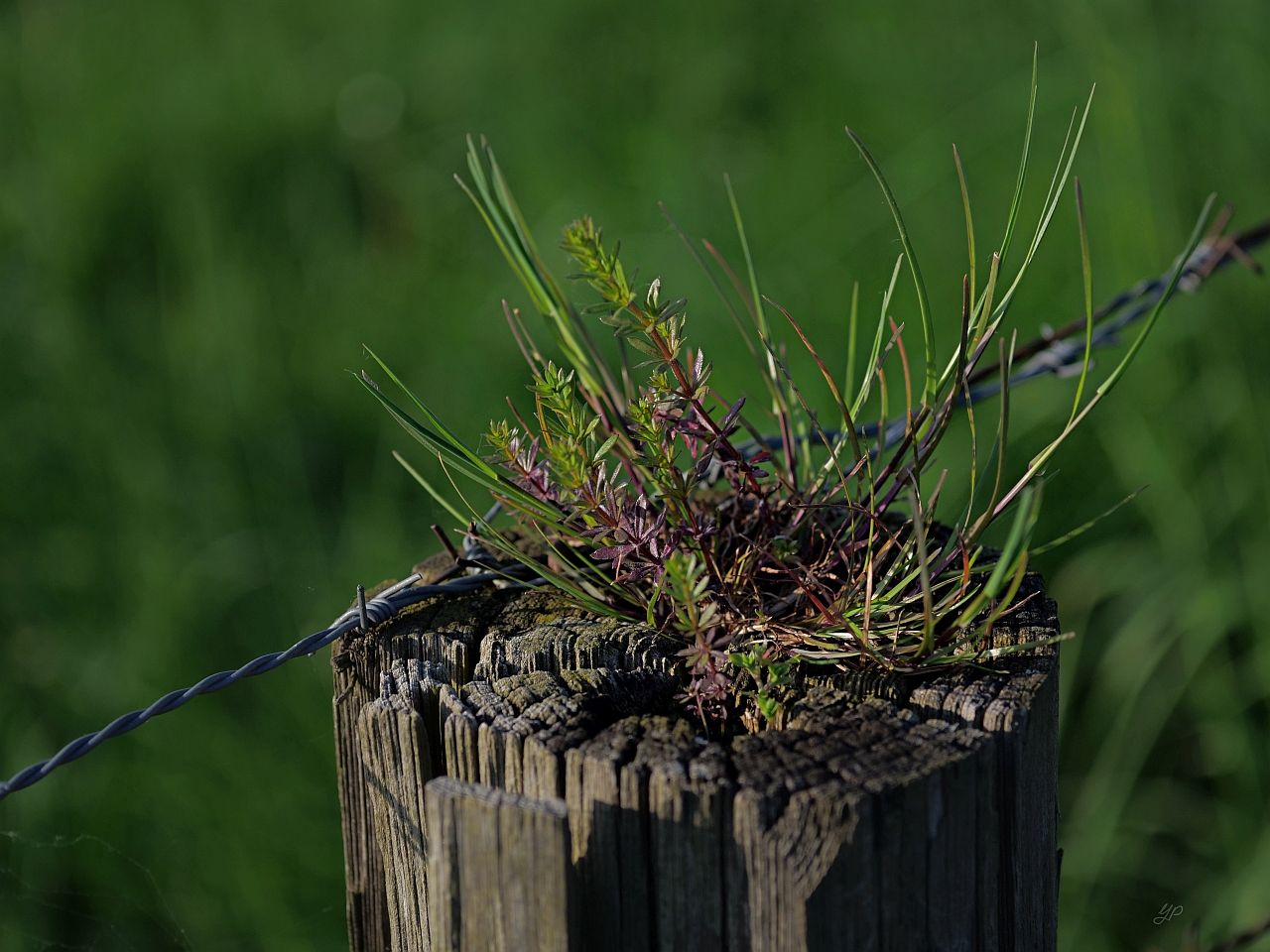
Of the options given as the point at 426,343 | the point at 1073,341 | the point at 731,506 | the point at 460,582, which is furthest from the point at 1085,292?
the point at 426,343

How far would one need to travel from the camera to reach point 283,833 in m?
2.15

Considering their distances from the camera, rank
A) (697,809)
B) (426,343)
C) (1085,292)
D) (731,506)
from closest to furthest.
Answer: (697,809) < (1085,292) < (731,506) < (426,343)

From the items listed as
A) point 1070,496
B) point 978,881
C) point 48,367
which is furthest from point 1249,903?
point 48,367

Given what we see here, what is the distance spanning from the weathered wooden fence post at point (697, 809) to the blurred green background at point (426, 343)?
1.41 m

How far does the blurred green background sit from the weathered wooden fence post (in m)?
1.41

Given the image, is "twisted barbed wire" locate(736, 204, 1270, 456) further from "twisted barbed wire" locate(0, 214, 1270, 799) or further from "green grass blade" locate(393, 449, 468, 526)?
"green grass blade" locate(393, 449, 468, 526)

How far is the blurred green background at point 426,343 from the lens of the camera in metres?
2.12

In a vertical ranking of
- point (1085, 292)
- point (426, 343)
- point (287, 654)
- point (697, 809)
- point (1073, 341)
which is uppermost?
point (426, 343)

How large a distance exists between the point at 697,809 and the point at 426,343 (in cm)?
230

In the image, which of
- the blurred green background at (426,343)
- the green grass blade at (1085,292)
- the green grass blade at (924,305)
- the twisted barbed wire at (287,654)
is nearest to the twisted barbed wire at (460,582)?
the twisted barbed wire at (287,654)

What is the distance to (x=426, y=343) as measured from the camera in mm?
2822

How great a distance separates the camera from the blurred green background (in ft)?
6.97

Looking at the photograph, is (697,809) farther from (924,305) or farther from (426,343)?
(426,343)

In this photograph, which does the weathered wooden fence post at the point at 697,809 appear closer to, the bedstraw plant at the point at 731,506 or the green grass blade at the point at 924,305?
the bedstraw plant at the point at 731,506
